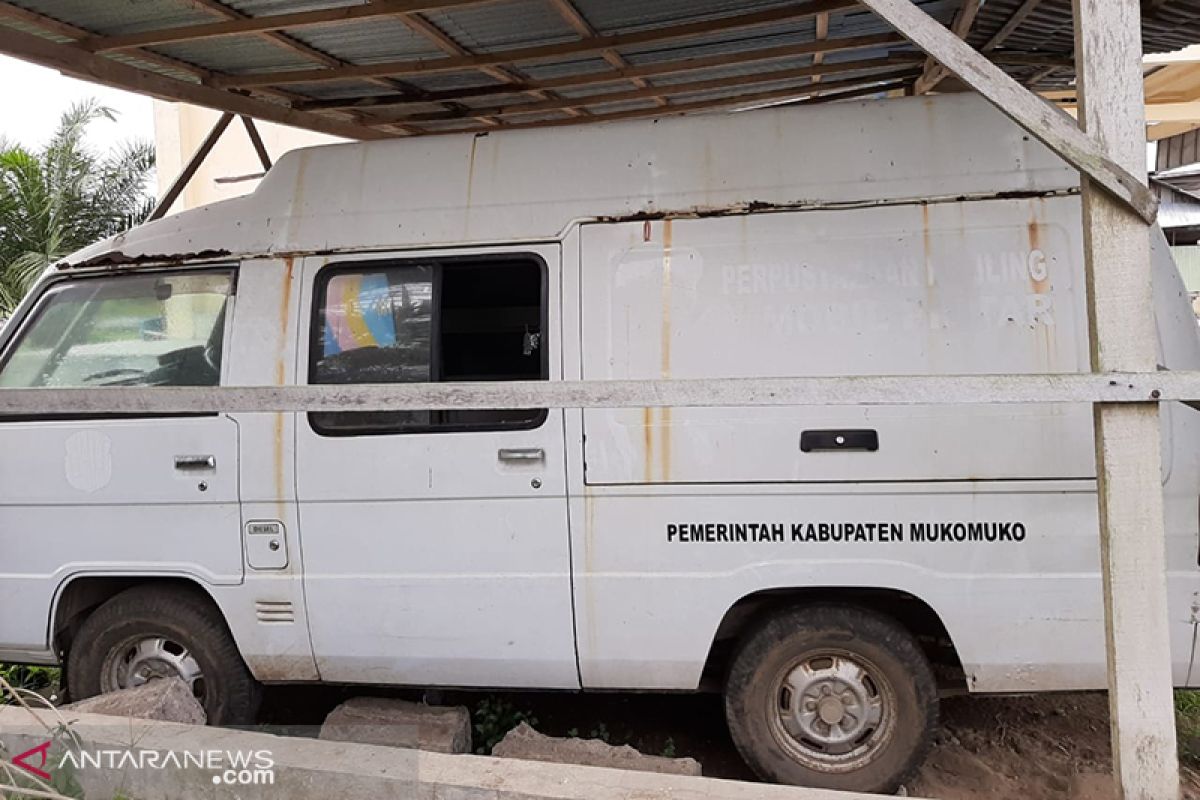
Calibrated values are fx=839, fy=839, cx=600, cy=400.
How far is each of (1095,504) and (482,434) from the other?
6.99ft

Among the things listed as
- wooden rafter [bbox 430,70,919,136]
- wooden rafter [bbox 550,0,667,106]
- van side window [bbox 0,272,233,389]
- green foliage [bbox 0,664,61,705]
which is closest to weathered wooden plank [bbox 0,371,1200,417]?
van side window [bbox 0,272,233,389]

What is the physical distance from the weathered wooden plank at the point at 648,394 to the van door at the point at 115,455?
2.33 feet

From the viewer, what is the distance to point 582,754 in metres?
3.17

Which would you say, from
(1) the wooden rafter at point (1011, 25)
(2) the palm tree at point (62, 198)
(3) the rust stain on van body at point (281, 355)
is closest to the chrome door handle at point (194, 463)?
(3) the rust stain on van body at point (281, 355)

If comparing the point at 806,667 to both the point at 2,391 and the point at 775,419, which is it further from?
the point at 2,391

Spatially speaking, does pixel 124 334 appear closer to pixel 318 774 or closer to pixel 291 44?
pixel 291 44

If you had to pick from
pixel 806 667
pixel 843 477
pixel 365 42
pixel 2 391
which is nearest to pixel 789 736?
pixel 806 667

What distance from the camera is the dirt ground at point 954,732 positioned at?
3281 millimetres

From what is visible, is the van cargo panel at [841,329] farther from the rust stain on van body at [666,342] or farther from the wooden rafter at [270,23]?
the wooden rafter at [270,23]

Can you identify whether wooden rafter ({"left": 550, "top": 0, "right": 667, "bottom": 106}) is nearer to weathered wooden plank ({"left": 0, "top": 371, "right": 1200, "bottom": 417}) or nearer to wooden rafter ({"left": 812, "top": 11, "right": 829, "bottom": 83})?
wooden rafter ({"left": 812, "top": 11, "right": 829, "bottom": 83})

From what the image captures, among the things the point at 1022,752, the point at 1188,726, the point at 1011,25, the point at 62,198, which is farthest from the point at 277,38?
the point at 62,198

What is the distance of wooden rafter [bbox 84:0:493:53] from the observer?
138 inches

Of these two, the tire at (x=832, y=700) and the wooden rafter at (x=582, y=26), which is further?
the wooden rafter at (x=582, y=26)

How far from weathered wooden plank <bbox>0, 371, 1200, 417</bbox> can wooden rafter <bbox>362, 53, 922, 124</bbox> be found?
111 inches
